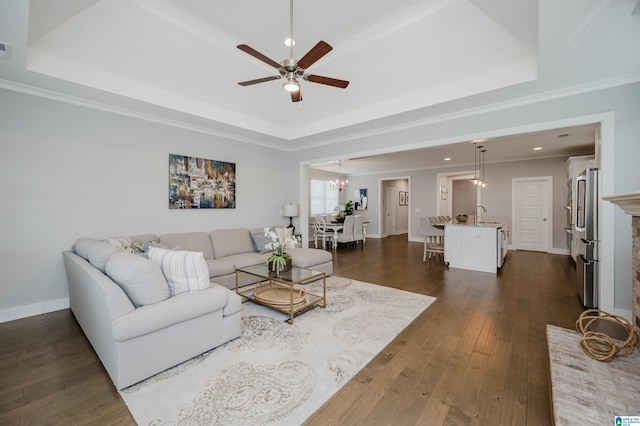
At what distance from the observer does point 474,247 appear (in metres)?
5.37

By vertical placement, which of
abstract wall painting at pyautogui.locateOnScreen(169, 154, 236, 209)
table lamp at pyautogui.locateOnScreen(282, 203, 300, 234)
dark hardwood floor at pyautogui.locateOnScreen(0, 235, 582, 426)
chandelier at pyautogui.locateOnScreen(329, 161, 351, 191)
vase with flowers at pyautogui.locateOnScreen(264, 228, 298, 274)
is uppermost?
chandelier at pyautogui.locateOnScreen(329, 161, 351, 191)

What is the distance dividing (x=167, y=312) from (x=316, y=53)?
7.78ft

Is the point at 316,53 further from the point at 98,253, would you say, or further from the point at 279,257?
the point at 98,253

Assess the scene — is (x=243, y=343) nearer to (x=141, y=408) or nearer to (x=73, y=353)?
(x=141, y=408)

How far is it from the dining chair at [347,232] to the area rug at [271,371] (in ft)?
15.6

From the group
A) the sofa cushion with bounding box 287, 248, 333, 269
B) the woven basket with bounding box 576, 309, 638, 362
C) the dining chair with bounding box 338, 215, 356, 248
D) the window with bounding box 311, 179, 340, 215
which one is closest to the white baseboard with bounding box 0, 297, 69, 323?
the sofa cushion with bounding box 287, 248, 333, 269

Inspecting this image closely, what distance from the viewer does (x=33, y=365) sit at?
87.3 inches

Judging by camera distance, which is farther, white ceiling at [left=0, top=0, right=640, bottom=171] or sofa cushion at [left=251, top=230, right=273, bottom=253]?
sofa cushion at [left=251, top=230, right=273, bottom=253]

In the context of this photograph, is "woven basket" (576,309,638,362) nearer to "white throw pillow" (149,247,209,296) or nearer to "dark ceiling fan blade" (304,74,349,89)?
"dark ceiling fan blade" (304,74,349,89)

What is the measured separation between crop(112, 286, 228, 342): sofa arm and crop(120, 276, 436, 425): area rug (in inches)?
16.3

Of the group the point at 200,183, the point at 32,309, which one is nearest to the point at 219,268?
the point at 200,183

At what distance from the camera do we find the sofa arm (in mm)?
1848

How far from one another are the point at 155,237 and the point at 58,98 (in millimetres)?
2102

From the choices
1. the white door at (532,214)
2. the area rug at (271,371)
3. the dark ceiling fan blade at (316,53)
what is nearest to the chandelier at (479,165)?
the white door at (532,214)
